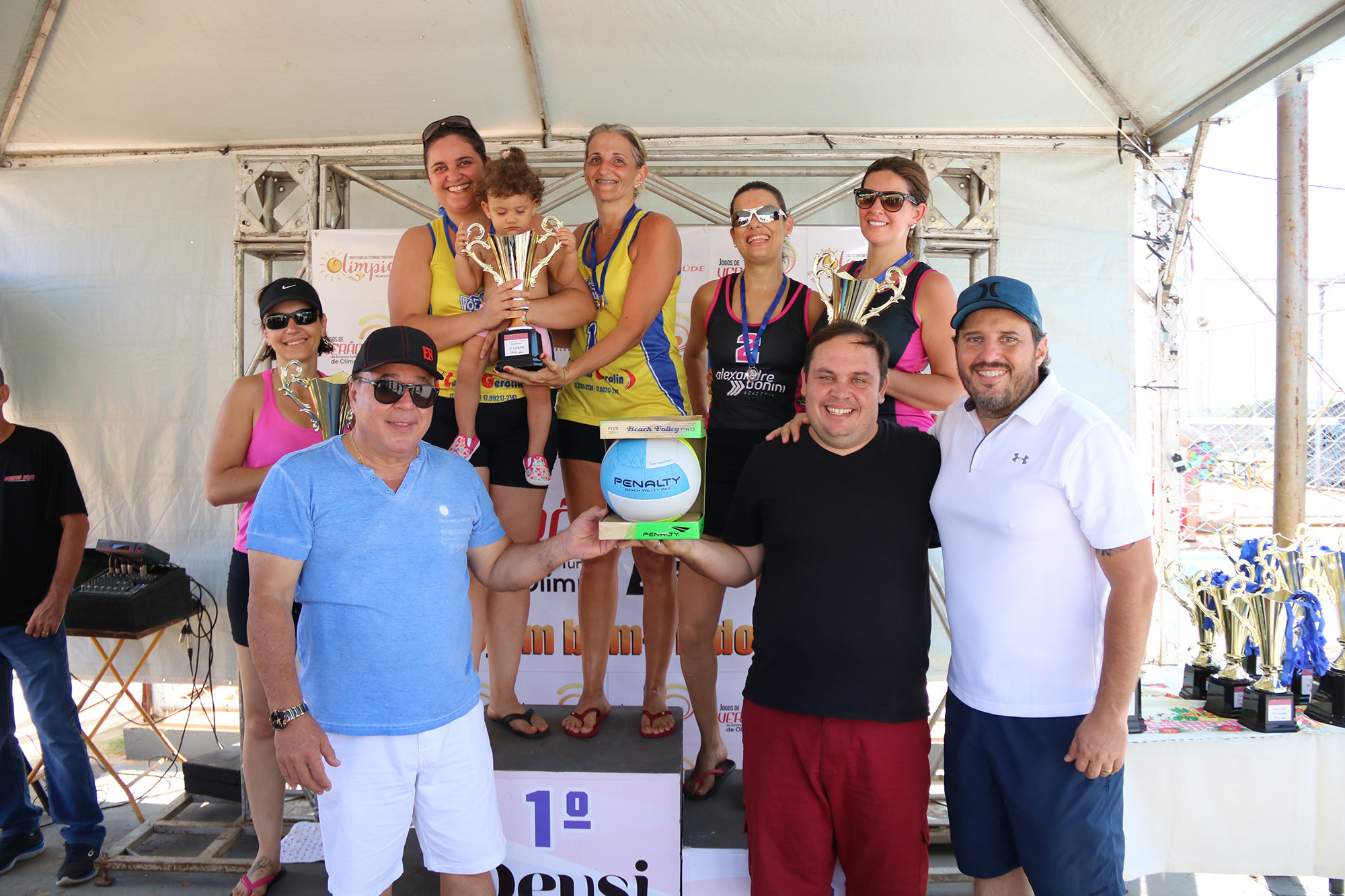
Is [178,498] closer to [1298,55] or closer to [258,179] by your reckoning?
[258,179]

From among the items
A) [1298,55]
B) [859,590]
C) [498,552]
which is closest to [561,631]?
[498,552]

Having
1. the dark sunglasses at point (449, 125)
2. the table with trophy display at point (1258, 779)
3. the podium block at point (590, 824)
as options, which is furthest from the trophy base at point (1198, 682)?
the dark sunglasses at point (449, 125)

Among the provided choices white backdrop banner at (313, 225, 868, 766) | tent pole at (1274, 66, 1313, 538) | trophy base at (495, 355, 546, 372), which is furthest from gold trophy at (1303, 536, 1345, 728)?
trophy base at (495, 355, 546, 372)

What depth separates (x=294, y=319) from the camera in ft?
7.81

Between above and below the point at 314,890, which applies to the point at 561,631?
above

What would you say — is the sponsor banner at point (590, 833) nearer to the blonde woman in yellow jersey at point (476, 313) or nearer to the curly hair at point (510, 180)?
the blonde woman in yellow jersey at point (476, 313)

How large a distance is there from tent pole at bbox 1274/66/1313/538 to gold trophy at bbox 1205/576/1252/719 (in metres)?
1.30

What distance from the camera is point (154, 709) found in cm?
443

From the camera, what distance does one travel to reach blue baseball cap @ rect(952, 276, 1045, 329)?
181 centimetres

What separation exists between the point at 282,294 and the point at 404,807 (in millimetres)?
1594

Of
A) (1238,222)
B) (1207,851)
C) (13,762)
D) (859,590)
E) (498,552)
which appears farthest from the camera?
(1238,222)

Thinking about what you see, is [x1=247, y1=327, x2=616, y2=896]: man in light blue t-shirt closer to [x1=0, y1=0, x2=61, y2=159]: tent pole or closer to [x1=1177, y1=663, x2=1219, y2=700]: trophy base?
[x1=1177, y1=663, x2=1219, y2=700]: trophy base

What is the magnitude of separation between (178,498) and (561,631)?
231 centimetres

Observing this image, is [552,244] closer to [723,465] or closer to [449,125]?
[449,125]
